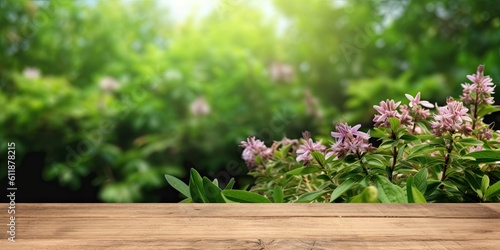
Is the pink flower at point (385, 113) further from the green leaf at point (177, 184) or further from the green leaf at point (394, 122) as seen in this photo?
the green leaf at point (177, 184)

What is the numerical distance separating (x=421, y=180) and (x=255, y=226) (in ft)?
1.12

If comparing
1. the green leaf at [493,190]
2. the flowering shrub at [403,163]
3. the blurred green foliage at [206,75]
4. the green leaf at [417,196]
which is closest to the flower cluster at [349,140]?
the flowering shrub at [403,163]

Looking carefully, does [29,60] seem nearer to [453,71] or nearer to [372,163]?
[453,71]

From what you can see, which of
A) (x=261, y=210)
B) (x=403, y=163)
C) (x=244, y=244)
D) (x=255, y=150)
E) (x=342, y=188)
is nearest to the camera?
(x=244, y=244)

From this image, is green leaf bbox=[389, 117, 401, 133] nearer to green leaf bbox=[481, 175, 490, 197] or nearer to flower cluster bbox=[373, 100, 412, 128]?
flower cluster bbox=[373, 100, 412, 128]

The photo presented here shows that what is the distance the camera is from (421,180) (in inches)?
36.9

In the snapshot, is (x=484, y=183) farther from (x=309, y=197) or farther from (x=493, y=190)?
(x=309, y=197)

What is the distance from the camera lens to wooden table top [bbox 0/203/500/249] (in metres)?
0.68

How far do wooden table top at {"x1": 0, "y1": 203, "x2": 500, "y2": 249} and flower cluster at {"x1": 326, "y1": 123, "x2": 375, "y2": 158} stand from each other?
0.12 metres

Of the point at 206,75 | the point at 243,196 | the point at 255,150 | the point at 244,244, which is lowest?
the point at 244,244

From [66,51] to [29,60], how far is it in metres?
0.26

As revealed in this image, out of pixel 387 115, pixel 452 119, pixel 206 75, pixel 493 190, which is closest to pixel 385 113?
pixel 387 115

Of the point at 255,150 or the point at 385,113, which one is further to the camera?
the point at 255,150

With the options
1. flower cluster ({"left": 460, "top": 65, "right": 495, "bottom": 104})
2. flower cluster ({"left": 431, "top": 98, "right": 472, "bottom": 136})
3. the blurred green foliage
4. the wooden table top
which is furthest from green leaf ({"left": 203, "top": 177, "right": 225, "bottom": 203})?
the blurred green foliage
